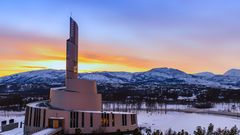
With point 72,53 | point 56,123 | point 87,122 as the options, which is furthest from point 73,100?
point 72,53

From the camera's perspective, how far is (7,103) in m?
144

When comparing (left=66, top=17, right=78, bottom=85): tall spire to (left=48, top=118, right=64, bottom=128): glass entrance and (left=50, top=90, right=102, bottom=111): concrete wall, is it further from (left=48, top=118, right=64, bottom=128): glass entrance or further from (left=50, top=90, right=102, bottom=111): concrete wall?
(left=48, top=118, right=64, bottom=128): glass entrance

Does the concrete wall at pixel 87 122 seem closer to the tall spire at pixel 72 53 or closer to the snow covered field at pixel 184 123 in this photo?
the tall spire at pixel 72 53

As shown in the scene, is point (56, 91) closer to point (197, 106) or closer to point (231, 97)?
point (197, 106)

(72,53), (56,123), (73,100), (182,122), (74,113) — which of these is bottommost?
(182,122)

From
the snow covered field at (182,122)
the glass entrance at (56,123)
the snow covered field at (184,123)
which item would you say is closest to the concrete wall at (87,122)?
the glass entrance at (56,123)

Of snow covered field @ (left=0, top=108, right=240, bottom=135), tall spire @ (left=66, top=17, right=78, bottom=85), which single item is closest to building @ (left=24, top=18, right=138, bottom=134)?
tall spire @ (left=66, top=17, right=78, bottom=85)

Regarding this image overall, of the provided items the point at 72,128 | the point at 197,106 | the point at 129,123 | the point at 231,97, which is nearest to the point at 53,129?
the point at 72,128

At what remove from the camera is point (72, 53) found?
54.5 m

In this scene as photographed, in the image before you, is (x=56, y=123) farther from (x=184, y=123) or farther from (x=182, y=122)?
(x=182, y=122)

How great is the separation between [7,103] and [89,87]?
322ft

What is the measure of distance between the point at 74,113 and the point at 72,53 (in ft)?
30.8

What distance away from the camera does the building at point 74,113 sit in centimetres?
5091

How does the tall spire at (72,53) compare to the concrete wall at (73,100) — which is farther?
the tall spire at (72,53)
